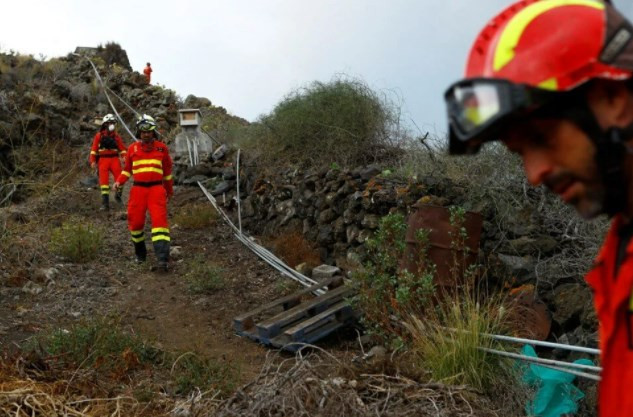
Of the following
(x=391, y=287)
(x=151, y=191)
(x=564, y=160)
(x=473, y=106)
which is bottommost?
(x=391, y=287)

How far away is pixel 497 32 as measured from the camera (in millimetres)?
1479

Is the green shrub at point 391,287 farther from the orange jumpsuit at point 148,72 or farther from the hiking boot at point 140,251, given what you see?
the orange jumpsuit at point 148,72

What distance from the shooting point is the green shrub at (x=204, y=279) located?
8992mm

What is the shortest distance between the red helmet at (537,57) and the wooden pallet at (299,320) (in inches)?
219

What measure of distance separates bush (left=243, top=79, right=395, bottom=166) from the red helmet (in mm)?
9188

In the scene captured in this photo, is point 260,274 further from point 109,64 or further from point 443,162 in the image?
point 109,64

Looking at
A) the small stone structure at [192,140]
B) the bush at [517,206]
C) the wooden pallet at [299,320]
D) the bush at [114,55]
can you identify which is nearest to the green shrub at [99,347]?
the wooden pallet at [299,320]

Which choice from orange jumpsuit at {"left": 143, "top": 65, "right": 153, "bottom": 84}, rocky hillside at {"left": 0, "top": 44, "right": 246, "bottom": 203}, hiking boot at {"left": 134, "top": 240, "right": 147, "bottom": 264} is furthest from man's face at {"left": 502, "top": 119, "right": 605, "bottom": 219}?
orange jumpsuit at {"left": 143, "top": 65, "right": 153, "bottom": 84}

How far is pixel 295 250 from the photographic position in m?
9.95

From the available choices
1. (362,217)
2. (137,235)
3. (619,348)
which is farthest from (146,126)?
(619,348)

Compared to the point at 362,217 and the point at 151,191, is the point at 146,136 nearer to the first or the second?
the point at 151,191

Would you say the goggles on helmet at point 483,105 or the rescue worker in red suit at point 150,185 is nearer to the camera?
the goggles on helmet at point 483,105

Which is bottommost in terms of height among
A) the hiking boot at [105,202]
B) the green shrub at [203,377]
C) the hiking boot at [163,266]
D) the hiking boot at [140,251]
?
the green shrub at [203,377]

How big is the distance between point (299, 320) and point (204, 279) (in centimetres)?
185
